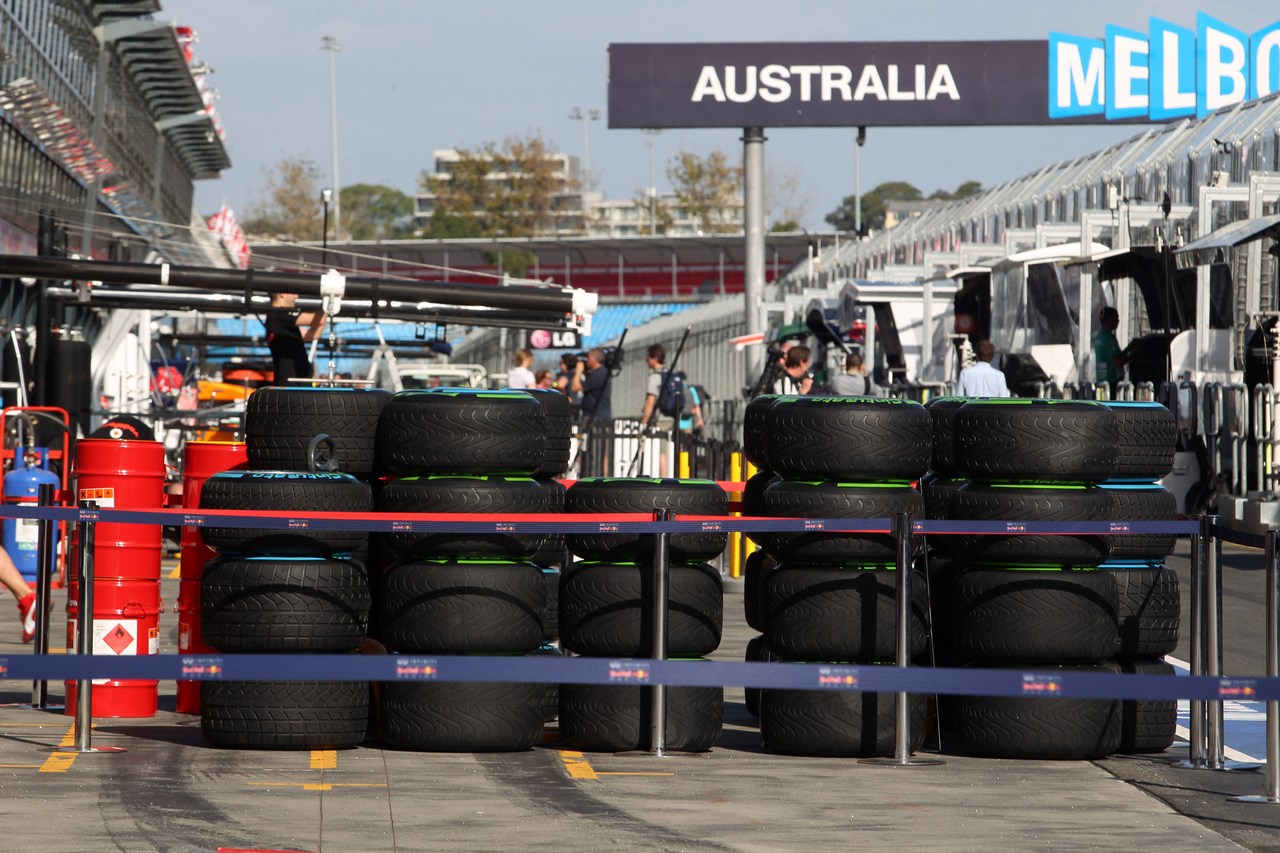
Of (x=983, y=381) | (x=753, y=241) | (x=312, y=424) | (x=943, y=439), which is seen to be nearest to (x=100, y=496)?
(x=312, y=424)

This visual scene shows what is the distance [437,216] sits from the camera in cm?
13800

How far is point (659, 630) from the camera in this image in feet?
25.6

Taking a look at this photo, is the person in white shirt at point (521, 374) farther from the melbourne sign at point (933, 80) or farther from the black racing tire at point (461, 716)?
the melbourne sign at point (933, 80)

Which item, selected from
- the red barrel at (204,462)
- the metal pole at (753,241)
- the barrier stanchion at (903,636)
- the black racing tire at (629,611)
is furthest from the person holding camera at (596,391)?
the barrier stanchion at (903,636)

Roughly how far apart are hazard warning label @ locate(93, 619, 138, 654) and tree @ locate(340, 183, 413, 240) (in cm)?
12738

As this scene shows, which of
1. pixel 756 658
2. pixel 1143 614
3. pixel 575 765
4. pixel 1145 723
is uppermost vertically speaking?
pixel 1143 614

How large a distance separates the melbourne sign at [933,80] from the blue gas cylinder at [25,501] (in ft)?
88.3

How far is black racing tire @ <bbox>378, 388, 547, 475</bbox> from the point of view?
8047 millimetres

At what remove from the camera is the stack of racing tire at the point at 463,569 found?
25.6 ft

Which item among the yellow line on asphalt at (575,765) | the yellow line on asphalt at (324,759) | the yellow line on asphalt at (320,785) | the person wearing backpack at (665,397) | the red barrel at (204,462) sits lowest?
the yellow line on asphalt at (575,765)

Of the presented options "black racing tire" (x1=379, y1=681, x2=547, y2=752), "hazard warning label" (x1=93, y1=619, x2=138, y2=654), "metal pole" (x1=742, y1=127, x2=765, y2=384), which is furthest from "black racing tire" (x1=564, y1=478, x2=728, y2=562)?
"metal pole" (x1=742, y1=127, x2=765, y2=384)

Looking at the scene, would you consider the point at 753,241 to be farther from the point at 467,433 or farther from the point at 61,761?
the point at 61,761

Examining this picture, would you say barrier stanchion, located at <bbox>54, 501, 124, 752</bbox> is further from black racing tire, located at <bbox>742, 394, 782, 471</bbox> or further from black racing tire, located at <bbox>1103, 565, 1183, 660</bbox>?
black racing tire, located at <bbox>1103, 565, 1183, 660</bbox>

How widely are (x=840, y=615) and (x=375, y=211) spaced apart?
160938 mm
